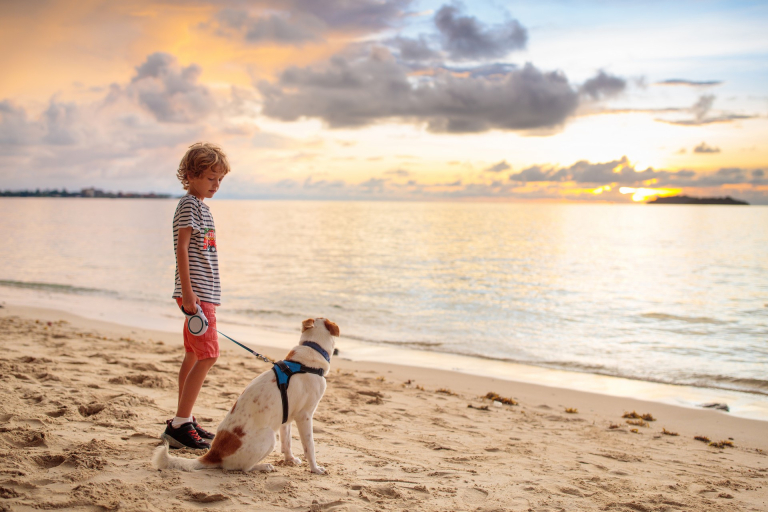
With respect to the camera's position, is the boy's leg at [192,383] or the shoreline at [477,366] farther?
the shoreline at [477,366]

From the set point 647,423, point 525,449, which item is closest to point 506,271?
point 647,423

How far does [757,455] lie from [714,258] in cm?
3560

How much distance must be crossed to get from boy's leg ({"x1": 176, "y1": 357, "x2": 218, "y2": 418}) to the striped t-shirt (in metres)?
0.48

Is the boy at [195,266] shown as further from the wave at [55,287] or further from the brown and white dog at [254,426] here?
the wave at [55,287]

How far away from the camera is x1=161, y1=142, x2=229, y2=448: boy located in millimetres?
3574

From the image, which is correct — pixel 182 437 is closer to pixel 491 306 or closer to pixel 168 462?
pixel 168 462

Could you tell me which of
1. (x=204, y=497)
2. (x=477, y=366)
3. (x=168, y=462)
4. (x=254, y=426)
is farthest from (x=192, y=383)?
(x=477, y=366)

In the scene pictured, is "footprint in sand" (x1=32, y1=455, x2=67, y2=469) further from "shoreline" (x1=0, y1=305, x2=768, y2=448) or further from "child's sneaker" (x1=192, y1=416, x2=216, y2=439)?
"shoreline" (x1=0, y1=305, x2=768, y2=448)

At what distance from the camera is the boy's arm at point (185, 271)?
3.46 m

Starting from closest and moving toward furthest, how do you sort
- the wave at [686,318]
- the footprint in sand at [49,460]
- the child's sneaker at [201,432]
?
the footprint in sand at [49,460] < the child's sneaker at [201,432] < the wave at [686,318]

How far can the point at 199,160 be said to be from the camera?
3.65 metres

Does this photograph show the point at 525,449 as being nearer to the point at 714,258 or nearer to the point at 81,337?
the point at 81,337

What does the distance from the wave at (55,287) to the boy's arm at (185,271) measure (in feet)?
52.0

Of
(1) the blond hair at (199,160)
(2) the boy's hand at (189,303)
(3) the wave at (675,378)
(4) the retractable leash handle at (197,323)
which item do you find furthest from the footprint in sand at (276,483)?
(3) the wave at (675,378)
